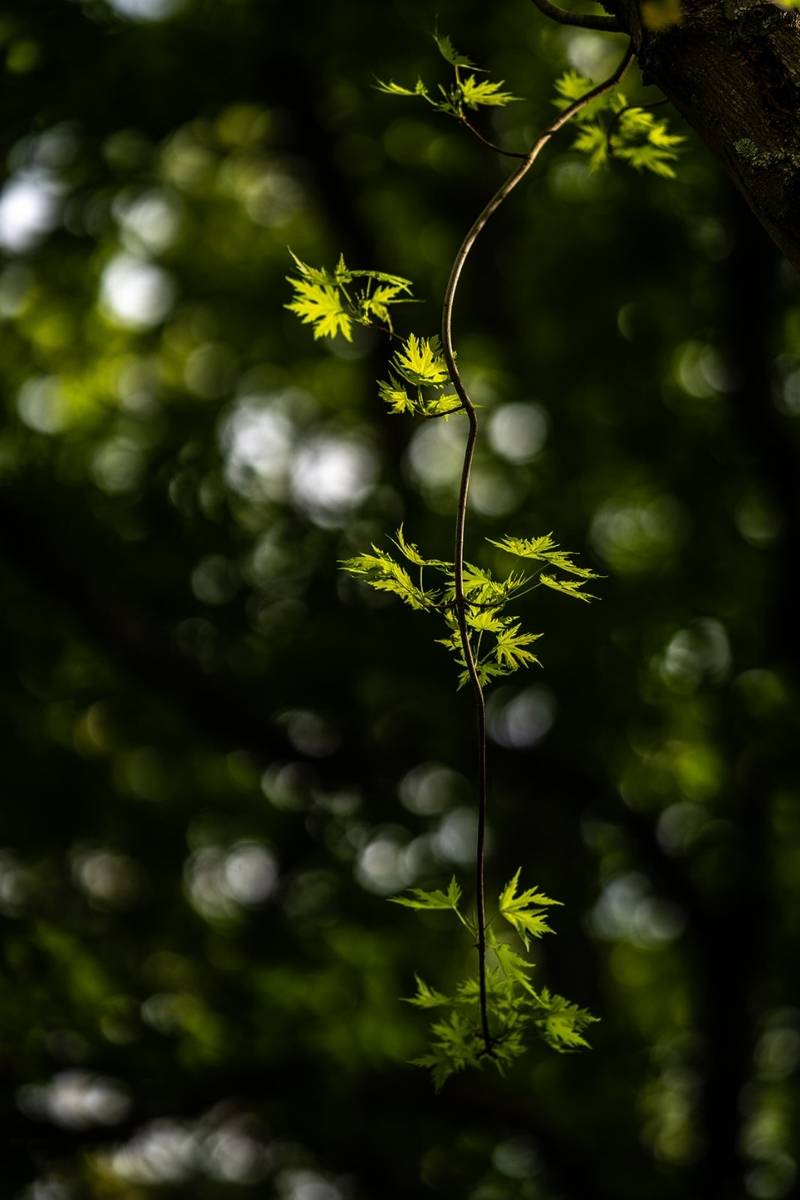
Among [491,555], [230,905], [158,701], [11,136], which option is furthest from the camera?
[230,905]

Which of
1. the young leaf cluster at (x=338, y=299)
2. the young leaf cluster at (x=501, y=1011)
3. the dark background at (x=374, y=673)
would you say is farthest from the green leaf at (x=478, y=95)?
the dark background at (x=374, y=673)

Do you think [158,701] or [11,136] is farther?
[158,701]

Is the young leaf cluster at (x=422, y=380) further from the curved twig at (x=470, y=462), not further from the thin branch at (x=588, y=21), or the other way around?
the thin branch at (x=588, y=21)

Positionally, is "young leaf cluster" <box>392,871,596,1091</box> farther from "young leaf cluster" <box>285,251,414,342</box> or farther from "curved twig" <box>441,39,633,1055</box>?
"young leaf cluster" <box>285,251,414,342</box>

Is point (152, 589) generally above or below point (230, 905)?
above

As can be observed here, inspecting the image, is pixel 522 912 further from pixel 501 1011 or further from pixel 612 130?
pixel 612 130

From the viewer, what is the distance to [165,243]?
813 centimetres

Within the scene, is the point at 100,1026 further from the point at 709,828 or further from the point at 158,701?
the point at 709,828

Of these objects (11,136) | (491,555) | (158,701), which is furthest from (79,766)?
(11,136)

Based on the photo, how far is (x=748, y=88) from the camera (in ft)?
3.26

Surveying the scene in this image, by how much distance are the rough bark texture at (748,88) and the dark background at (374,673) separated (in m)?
3.64

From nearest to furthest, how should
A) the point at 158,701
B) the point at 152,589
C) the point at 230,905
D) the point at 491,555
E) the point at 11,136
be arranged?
the point at 11,136, the point at 491,555, the point at 152,589, the point at 158,701, the point at 230,905

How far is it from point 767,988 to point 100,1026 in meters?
4.14

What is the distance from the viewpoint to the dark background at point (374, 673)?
475 centimetres
